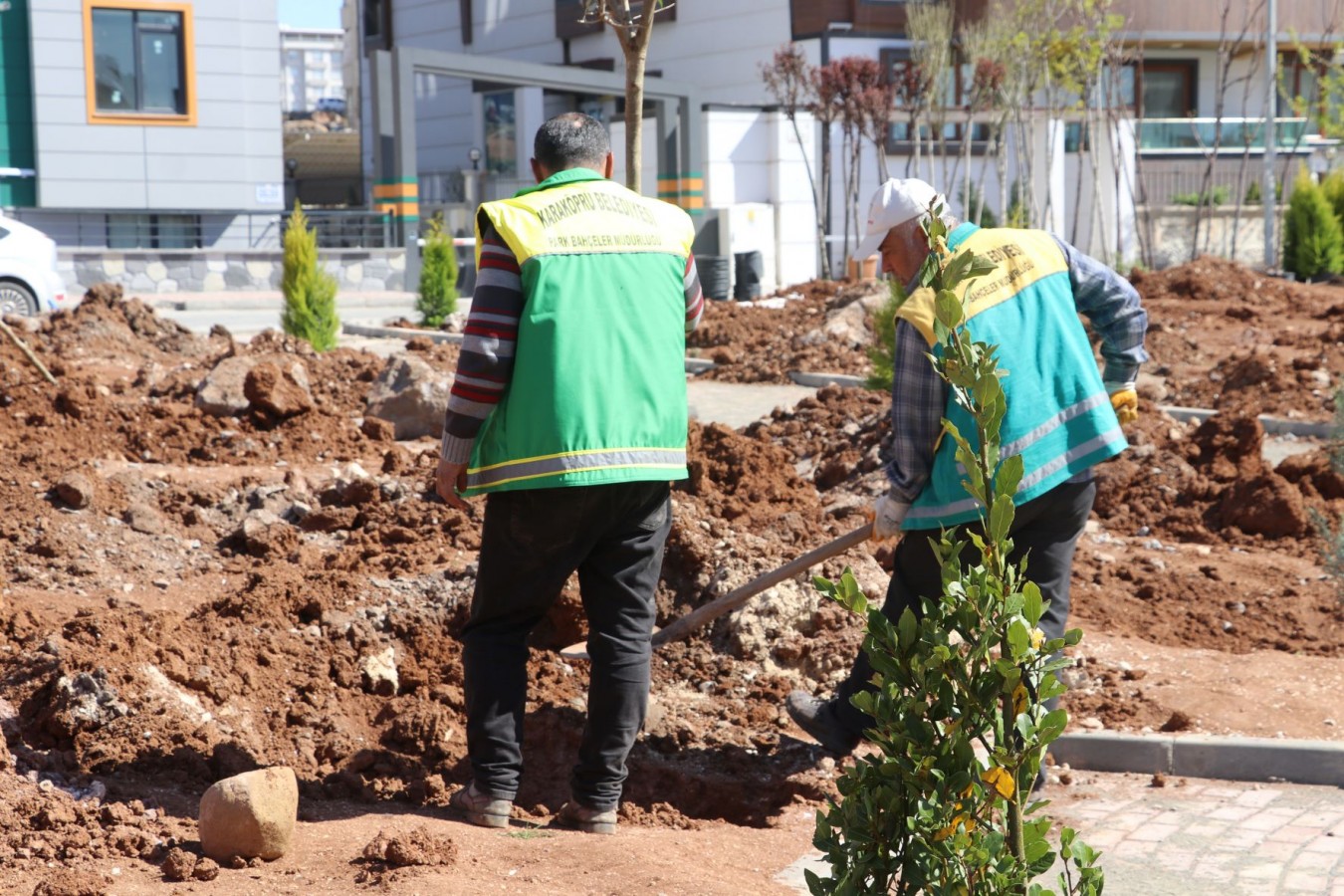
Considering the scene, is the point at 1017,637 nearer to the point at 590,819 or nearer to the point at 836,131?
the point at 590,819

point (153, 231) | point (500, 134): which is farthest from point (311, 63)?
point (153, 231)

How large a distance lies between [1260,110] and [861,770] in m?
37.0

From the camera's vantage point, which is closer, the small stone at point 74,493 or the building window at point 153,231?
the small stone at point 74,493

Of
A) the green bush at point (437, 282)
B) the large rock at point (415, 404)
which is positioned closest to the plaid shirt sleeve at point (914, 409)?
the large rock at point (415, 404)

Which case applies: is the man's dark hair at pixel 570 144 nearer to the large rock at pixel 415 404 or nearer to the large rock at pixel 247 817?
the large rock at pixel 247 817

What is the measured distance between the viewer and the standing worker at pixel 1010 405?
411 centimetres

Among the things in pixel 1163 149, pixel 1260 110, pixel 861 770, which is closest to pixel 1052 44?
pixel 1163 149

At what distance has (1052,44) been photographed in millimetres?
23266

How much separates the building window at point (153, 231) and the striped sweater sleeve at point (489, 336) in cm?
2387

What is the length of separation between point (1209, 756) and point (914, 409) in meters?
1.59

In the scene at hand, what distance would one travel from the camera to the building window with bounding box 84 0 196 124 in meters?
25.0

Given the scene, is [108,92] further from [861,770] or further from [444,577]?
[861,770]

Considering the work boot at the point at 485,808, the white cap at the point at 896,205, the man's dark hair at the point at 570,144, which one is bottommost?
the work boot at the point at 485,808

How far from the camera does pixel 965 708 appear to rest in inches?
91.3
